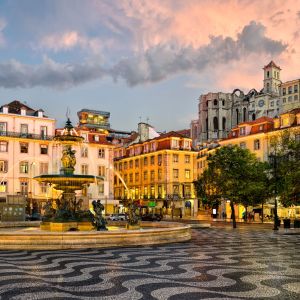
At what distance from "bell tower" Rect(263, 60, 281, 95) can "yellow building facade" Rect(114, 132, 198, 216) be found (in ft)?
254

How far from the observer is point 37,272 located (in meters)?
11.9

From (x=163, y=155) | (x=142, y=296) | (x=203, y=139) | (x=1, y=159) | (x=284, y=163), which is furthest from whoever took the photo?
(x=203, y=139)

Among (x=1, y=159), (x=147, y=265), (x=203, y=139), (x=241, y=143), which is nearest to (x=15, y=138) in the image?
(x=1, y=159)

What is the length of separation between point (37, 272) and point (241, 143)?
5481cm

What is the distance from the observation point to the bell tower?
14475 cm

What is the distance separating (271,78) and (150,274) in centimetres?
14218

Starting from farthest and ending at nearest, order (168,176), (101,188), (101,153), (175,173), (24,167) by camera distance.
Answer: (175,173) < (168,176) < (101,153) < (101,188) < (24,167)

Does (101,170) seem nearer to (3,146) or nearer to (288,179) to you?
(3,146)

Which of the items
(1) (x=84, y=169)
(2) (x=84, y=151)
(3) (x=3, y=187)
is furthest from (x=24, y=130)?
(1) (x=84, y=169)

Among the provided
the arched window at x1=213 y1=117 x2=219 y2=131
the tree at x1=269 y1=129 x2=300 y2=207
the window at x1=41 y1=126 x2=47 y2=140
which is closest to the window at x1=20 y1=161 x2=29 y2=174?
the window at x1=41 y1=126 x2=47 y2=140

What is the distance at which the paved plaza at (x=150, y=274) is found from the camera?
9.15m

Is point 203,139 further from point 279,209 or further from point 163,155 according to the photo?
point 279,209

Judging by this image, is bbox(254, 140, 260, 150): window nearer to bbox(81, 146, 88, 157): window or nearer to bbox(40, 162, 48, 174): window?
bbox(81, 146, 88, 157): window

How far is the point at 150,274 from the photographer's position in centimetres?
1157
